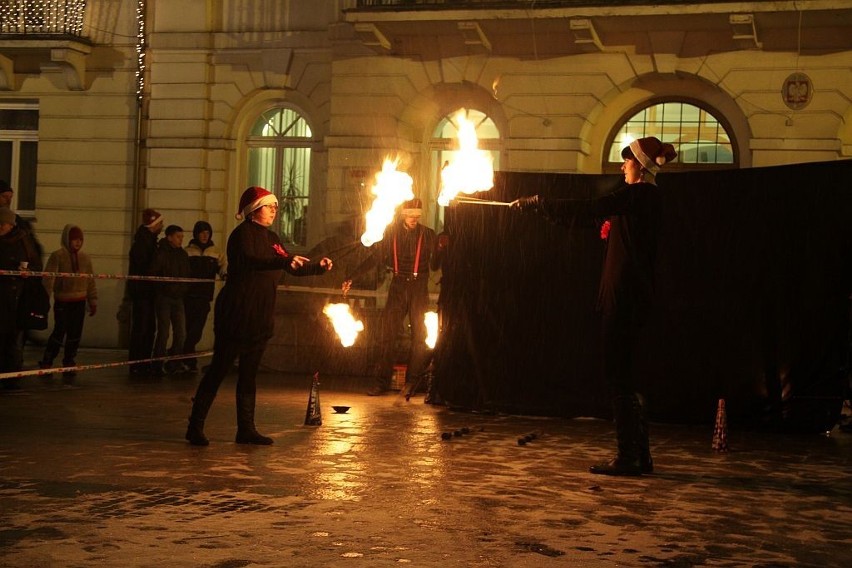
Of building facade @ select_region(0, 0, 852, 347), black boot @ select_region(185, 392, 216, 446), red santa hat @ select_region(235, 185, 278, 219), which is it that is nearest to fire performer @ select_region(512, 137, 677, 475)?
→ red santa hat @ select_region(235, 185, 278, 219)

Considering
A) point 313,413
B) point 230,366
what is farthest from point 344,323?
point 230,366

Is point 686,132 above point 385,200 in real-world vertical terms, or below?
above

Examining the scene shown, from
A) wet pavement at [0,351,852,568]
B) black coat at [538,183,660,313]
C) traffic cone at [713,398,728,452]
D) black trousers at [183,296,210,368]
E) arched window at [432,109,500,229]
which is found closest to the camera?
wet pavement at [0,351,852,568]

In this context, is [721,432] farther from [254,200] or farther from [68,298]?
[68,298]

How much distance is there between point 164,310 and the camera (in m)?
17.4

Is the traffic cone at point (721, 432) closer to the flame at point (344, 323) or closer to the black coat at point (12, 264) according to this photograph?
the flame at point (344, 323)

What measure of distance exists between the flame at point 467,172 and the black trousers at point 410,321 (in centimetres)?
245

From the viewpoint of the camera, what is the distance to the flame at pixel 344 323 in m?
16.6

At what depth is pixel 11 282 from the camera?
46.2ft

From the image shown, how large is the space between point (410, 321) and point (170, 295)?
Answer: 4028 mm

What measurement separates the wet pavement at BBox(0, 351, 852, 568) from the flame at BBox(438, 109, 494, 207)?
214 cm

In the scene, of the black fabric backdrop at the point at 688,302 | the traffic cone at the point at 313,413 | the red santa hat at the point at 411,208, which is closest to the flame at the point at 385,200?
the red santa hat at the point at 411,208

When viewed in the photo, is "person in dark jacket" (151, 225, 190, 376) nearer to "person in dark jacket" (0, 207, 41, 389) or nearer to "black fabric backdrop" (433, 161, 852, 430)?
"person in dark jacket" (0, 207, 41, 389)

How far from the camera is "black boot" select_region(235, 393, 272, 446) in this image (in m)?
10.2
